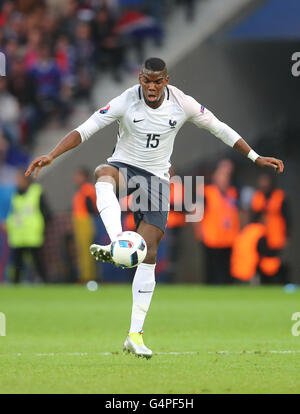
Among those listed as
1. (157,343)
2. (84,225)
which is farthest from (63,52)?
(157,343)

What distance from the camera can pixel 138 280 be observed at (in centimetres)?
872

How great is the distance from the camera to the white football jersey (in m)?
8.66

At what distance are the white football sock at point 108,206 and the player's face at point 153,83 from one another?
789 mm

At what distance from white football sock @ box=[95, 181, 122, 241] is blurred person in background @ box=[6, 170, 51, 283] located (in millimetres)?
10585

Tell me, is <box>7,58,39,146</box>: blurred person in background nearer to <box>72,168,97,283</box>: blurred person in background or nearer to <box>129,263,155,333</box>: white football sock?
<box>72,168,97,283</box>: blurred person in background

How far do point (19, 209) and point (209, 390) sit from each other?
12939 millimetres

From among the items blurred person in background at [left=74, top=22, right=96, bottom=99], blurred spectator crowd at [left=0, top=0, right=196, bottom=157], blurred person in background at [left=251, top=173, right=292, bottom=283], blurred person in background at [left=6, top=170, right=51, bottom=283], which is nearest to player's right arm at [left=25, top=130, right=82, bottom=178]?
blurred person in background at [left=251, top=173, right=292, bottom=283]

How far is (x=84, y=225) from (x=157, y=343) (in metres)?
10.1

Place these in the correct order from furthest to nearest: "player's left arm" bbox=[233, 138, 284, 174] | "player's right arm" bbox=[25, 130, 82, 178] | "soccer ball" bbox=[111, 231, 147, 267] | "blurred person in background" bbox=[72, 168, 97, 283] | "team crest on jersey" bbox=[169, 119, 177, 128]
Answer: "blurred person in background" bbox=[72, 168, 97, 283] < "team crest on jersey" bbox=[169, 119, 177, 128] < "player's left arm" bbox=[233, 138, 284, 174] < "player's right arm" bbox=[25, 130, 82, 178] < "soccer ball" bbox=[111, 231, 147, 267]

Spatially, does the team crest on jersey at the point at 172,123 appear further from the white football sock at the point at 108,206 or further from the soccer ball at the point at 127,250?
the soccer ball at the point at 127,250

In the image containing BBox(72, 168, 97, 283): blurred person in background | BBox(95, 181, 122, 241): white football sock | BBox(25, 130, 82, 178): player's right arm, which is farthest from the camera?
BBox(72, 168, 97, 283): blurred person in background

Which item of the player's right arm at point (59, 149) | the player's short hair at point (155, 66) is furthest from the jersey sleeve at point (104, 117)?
the player's short hair at point (155, 66)

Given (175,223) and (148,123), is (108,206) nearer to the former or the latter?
(148,123)

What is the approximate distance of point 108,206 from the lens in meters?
8.45
